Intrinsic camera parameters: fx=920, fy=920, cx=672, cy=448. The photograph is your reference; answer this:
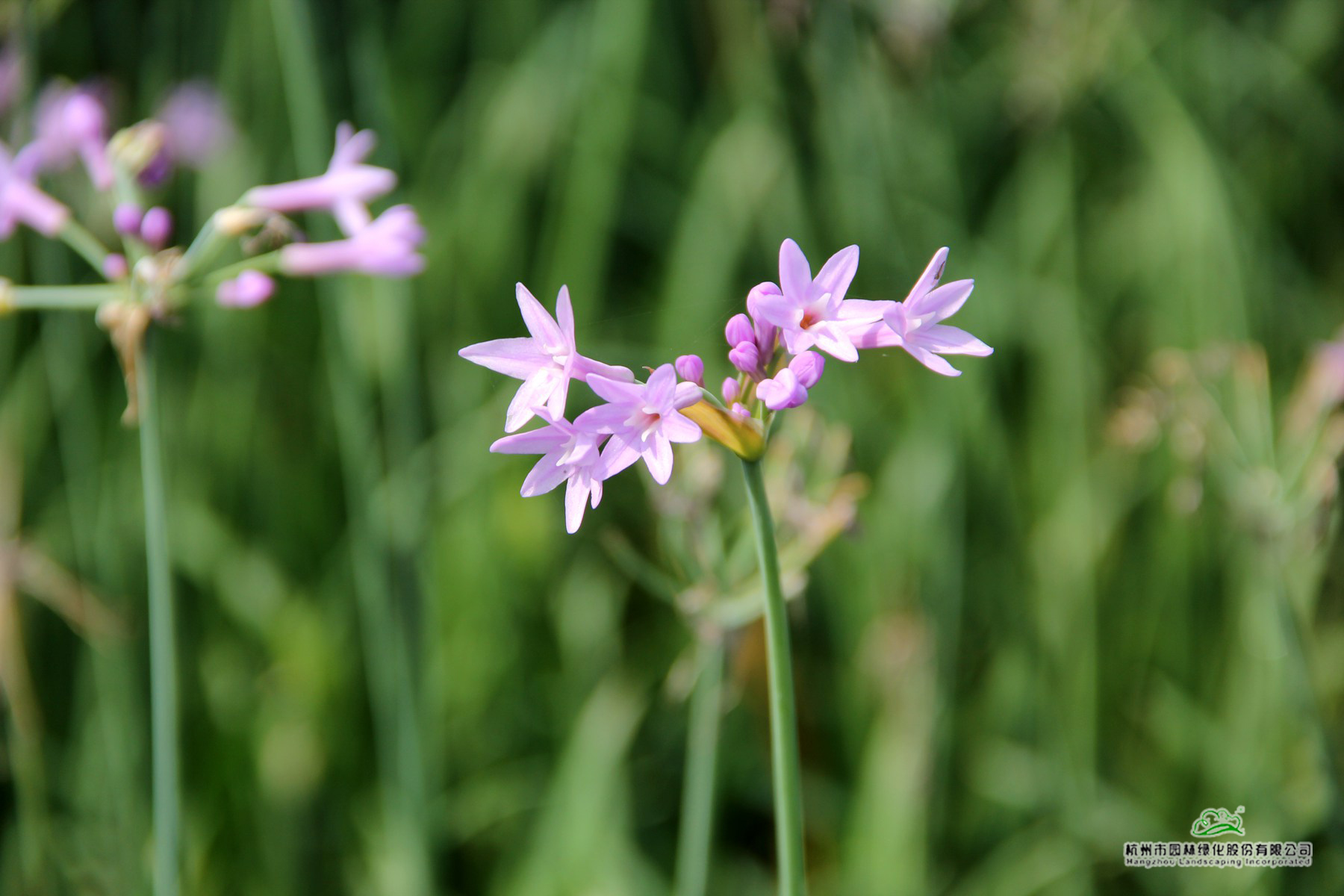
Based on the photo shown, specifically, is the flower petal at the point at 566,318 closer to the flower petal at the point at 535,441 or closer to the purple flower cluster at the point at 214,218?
the flower petal at the point at 535,441

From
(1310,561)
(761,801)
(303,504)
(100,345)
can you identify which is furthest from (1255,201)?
(100,345)

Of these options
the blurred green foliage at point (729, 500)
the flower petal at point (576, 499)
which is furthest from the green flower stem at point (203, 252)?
the flower petal at point (576, 499)

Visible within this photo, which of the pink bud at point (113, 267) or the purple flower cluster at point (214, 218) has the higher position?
the purple flower cluster at point (214, 218)

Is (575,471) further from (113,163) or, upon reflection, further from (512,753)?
(512,753)

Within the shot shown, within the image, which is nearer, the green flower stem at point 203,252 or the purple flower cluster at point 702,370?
the purple flower cluster at point 702,370

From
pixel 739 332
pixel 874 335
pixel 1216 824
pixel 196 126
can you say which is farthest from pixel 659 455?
pixel 196 126

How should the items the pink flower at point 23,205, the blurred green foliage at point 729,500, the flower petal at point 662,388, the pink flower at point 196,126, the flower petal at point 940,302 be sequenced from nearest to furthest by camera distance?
the flower petal at point 662,388 → the flower petal at point 940,302 → the pink flower at point 23,205 → the blurred green foliage at point 729,500 → the pink flower at point 196,126

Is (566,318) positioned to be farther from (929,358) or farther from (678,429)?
(929,358)

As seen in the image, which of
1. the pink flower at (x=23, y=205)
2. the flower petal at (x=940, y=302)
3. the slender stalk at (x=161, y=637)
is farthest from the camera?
the pink flower at (x=23, y=205)
